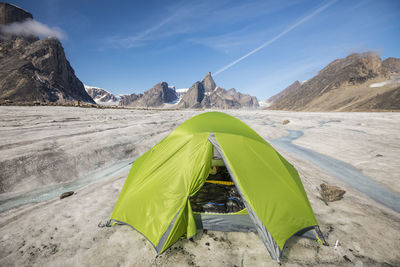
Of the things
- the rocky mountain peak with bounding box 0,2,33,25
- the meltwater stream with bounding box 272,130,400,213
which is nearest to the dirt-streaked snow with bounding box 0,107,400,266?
the meltwater stream with bounding box 272,130,400,213

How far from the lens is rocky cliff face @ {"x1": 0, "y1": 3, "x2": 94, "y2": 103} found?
269ft

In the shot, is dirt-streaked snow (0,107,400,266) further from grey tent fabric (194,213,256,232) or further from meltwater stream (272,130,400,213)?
meltwater stream (272,130,400,213)

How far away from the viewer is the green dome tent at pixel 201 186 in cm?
381

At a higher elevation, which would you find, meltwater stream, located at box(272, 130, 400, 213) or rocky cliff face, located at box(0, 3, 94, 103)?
rocky cliff face, located at box(0, 3, 94, 103)

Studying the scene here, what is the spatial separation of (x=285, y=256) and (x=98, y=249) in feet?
14.2

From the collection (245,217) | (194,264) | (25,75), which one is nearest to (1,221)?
(194,264)

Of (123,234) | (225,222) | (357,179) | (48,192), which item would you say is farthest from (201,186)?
(357,179)

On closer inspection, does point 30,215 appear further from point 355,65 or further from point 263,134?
point 355,65

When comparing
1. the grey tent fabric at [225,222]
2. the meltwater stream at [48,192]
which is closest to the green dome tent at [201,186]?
the grey tent fabric at [225,222]

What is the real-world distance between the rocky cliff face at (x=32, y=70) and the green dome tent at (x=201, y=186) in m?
104

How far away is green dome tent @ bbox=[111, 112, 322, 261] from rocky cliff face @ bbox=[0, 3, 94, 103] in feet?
343

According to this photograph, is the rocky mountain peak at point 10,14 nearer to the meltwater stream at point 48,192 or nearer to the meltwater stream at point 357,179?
the meltwater stream at point 48,192

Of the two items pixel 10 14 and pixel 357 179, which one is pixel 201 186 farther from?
pixel 10 14

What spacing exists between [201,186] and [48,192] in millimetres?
6842
